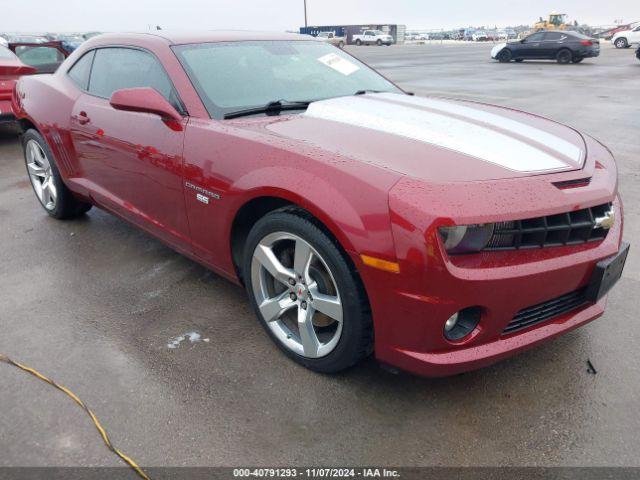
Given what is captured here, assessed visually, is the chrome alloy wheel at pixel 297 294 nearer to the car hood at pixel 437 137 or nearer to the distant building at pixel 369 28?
the car hood at pixel 437 137

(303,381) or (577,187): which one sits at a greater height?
(577,187)

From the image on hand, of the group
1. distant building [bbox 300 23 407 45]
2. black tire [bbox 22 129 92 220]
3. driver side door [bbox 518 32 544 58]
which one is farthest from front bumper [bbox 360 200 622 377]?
distant building [bbox 300 23 407 45]

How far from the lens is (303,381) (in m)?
2.29

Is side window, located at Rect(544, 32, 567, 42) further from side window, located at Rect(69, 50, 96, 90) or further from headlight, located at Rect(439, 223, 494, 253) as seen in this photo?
headlight, located at Rect(439, 223, 494, 253)

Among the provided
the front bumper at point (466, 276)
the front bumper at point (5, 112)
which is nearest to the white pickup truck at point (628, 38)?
the front bumper at point (5, 112)

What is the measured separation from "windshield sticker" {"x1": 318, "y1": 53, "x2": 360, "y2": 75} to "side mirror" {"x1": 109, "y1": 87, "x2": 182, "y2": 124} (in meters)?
1.13

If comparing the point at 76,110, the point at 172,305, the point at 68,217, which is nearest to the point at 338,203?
the point at 172,305

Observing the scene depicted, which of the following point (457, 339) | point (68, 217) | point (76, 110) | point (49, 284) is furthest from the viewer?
point (68, 217)

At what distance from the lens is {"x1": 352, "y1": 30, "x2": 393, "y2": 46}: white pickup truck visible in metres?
51.1

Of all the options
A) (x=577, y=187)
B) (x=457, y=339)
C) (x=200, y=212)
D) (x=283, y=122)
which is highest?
(x=283, y=122)

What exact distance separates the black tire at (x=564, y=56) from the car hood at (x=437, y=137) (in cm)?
2173

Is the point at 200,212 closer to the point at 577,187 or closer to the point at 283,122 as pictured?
the point at 283,122

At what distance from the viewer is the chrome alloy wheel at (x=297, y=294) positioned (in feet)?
7.11

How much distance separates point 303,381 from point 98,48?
282 centimetres
